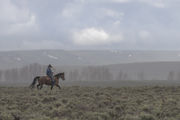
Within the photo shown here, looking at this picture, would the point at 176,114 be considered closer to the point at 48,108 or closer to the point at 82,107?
the point at 82,107

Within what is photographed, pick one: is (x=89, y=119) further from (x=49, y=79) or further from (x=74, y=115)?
(x=49, y=79)

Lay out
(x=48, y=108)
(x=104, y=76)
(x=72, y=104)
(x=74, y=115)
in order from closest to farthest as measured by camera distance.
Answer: (x=74, y=115)
(x=48, y=108)
(x=72, y=104)
(x=104, y=76)

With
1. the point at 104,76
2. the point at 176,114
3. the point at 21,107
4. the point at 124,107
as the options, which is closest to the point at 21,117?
the point at 21,107

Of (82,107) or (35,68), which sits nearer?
(82,107)

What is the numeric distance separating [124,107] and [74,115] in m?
3.94

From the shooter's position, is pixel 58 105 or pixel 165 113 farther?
pixel 58 105

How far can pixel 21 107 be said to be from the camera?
18.9 meters

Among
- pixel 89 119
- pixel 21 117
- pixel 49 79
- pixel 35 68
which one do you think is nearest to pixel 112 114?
pixel 89 119

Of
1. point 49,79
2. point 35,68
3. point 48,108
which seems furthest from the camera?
point 35,68

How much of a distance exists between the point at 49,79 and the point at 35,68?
162337 mm

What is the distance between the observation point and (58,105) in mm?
19562

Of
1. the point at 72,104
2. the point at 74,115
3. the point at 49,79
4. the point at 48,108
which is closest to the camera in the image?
the point at 74,115

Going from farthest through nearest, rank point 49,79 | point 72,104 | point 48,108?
point 49,79, point 72,104, point 48,108

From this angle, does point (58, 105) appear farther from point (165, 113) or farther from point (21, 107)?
point (165, 113)
